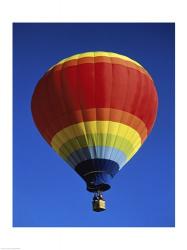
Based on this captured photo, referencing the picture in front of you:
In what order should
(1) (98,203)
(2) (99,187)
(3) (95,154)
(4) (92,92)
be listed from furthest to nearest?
(4) (92,92)
(3) (95,154)
(2) (99,187)
(1) (98,203)

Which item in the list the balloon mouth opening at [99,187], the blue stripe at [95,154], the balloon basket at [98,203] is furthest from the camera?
the blue stripe at [95,154]

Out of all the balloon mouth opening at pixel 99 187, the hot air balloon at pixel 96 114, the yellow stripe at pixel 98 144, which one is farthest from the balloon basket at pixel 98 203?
the yellow stripe at pixel 98 144

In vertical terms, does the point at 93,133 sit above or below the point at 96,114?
below

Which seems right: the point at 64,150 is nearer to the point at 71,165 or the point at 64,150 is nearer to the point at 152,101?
the point at 71,165

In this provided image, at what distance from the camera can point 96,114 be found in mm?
10359

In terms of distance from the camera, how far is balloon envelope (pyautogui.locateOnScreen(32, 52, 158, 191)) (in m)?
10.3

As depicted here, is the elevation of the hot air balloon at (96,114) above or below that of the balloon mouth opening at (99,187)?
above

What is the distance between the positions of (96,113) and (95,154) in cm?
67

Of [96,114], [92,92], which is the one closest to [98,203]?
[96,114]

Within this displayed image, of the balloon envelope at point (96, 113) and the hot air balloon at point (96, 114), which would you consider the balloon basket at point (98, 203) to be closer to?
the hot air balloon at point (96, 114)

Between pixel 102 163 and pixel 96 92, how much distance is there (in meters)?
1.16

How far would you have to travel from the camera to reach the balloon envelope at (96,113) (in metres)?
10.3

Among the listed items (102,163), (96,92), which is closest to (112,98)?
(96,92)

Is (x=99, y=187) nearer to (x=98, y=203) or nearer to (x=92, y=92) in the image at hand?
(x=98, y=203)
